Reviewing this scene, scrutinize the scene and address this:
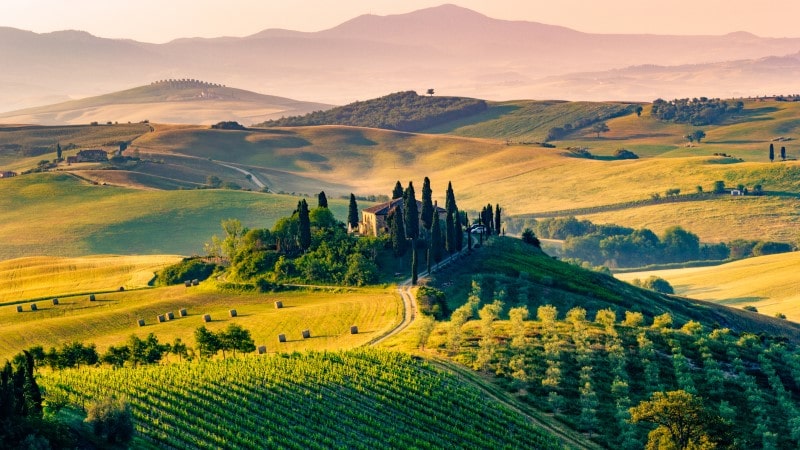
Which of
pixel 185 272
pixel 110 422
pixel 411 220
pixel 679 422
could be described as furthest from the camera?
pixel 185 272

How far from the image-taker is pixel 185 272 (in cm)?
12438

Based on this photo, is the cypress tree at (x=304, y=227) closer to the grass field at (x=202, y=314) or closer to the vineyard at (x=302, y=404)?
the grass field at (x=202, y=314)

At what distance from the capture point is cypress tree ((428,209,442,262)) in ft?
383

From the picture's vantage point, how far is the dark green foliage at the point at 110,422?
48.6 m

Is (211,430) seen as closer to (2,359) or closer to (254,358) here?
(254,358)

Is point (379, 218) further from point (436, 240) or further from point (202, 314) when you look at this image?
point (202, 314)

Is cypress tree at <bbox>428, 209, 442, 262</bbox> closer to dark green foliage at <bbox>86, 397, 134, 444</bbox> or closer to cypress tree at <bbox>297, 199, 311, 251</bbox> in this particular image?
cypress tree at <bbox>297, 199, 311, 251</bbox>

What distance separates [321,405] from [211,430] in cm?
908

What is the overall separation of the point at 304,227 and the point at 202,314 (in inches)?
837

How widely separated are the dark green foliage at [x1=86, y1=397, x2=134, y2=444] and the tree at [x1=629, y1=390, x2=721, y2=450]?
33560mm

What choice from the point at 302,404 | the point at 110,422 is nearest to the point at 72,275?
the point at 302,404

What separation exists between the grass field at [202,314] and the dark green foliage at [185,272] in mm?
8044

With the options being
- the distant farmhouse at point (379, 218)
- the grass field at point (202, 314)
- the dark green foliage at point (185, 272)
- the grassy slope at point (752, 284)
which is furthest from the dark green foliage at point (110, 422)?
the grassy slope at point (752, 284)

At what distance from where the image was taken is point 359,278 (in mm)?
111750
